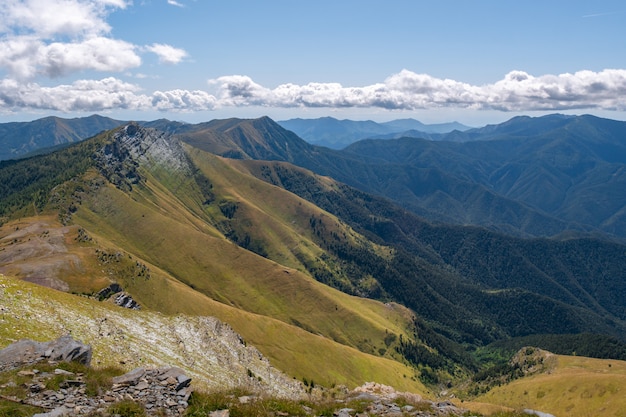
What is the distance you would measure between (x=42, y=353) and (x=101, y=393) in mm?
8919

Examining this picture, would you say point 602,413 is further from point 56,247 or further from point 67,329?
point 56,247

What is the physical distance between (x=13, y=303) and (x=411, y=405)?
66635mm

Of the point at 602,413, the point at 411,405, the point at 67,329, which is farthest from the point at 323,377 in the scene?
the point at 411,405

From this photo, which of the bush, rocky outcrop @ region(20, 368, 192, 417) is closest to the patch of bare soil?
rocky outcrop @ region(20, 368, 192, 417)

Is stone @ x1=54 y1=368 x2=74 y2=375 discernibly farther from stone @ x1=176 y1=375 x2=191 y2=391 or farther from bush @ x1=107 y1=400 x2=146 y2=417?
stone @ x1=176 y1=375 x2=191 y2=391

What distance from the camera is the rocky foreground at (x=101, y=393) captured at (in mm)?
24578

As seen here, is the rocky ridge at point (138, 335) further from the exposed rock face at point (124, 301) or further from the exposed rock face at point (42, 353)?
the exposed rock face at point (124, 301)

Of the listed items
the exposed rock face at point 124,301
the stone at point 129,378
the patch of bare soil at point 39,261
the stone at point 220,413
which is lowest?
the exposed rock face at point 124,301

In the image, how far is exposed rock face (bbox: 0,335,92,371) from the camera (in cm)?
2991

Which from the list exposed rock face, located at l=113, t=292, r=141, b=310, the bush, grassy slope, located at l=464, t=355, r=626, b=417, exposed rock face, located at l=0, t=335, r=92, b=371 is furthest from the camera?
exposed rock face, located at l=113, t=292, r=141, b=310

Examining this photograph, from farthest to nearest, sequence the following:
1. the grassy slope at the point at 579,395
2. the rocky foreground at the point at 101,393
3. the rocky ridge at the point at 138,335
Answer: the grassy slope at the point at 579,395, the rocky ridge at the point at 138,335, the rocky foreground at the point at 101,393

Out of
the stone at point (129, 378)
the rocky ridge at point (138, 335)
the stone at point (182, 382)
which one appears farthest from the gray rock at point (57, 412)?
the rocky ridge at point (138, 335)

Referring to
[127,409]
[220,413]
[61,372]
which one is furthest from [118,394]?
[220,413]

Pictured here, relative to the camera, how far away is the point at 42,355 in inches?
1222
